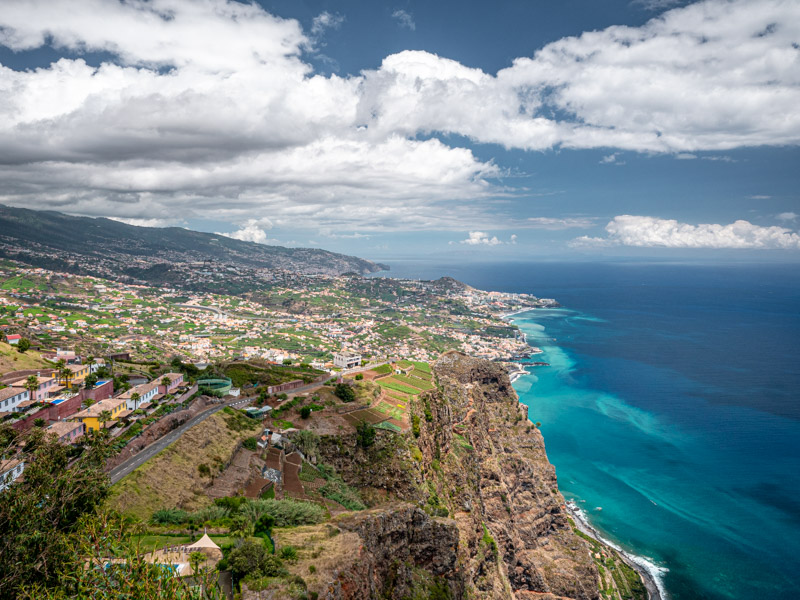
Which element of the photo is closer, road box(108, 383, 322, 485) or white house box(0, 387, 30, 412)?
road box(108, 383, 322, 485)

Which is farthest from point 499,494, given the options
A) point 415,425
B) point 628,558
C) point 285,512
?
point 285,512

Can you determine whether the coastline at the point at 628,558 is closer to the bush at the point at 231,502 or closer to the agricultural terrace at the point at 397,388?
the agricultural terrace at the point at 397,388

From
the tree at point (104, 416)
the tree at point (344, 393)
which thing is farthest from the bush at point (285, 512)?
the tree at point (344, 393)

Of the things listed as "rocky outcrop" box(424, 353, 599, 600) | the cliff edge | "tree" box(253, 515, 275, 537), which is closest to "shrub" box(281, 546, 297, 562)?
the cliff edge

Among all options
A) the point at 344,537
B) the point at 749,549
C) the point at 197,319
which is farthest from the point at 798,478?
the point at 197,319

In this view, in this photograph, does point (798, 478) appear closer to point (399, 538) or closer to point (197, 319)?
point (399, 538)

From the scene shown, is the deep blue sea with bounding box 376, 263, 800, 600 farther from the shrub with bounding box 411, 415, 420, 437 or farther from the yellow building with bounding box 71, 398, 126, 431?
the yellow building with bounding box 71, 398, 126, 431
